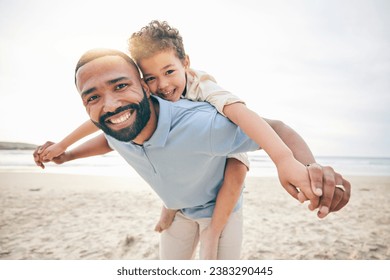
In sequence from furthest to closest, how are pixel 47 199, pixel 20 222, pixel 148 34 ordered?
1. pixel 47 199
2. pixel 20 222
3. pixel 148 34

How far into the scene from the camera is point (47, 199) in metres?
4.39

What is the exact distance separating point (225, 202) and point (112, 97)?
0.63 metres

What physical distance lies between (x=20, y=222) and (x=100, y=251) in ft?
4.23

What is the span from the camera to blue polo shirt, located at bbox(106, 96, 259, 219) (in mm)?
1003

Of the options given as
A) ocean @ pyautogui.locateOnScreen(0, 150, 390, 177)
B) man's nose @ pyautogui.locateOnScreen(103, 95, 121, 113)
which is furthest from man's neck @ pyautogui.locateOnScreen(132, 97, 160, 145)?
ocean @ pyautogui.locateOnScreen(0, 150, 390, 177)

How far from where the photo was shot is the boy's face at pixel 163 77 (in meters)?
1.38

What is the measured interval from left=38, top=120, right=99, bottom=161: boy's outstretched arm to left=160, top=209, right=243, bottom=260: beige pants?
1.94ft

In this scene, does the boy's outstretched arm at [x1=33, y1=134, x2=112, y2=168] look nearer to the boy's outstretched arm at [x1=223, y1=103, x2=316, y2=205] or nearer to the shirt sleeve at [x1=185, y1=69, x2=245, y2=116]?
the shirt sleeve at [x1=185, y1=69, x2=245, y2=116]

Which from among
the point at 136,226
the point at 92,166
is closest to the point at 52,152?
the point at 136,226

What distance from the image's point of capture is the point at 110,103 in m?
1.04

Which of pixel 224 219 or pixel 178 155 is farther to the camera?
pixel 224 219
